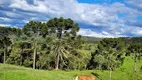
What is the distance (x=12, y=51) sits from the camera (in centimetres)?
9712

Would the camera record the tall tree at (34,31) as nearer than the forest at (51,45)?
No

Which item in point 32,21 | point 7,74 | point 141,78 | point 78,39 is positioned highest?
point 32,21

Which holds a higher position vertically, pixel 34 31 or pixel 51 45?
pixel 34 31

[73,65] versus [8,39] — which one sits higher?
[8,39]

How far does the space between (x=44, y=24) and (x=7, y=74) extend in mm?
47245

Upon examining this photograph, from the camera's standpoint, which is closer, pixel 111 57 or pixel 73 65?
pixel 111 57

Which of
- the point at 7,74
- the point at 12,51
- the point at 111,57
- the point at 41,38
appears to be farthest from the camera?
the point at 12,51

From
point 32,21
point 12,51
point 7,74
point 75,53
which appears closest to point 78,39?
point 75,53

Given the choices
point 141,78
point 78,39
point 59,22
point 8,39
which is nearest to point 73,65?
point 78,39

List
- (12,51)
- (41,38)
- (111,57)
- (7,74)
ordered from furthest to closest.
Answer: (12,51) → (41,38) → (111,57) → (7,74)

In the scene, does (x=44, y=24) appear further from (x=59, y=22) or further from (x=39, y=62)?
(x=39, y=62)

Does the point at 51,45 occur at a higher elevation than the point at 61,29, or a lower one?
lower

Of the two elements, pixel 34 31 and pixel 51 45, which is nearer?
pixel 51 45

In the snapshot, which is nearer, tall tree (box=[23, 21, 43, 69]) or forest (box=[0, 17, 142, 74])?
forest (box=[0, 17, 142, 74])
